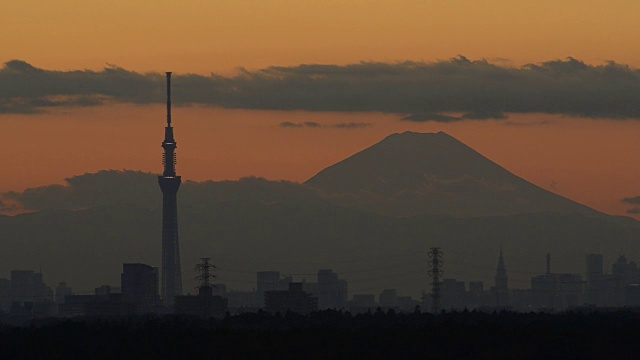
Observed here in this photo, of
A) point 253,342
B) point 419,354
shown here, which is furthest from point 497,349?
point 253,342

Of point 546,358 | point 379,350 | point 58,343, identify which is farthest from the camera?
point 58,343

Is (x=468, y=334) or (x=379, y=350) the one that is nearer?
(x=379, y=350)

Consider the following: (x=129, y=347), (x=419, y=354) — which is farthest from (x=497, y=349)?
(x=129, y=347)

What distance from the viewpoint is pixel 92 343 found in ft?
624

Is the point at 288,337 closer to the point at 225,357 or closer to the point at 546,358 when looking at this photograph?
the point at 225,357

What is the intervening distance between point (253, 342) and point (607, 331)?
1749 inches

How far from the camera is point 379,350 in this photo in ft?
569

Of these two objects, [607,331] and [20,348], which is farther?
[607,331]

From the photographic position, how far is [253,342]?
180 metres

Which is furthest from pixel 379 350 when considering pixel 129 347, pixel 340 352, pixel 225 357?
pixel 129 347

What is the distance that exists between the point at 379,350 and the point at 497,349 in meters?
12.5

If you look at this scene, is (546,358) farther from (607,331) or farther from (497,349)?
(607,331)

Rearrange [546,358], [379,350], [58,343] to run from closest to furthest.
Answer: [546,358] < [379,350] < [58,343]

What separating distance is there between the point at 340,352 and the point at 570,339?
2683 cm
